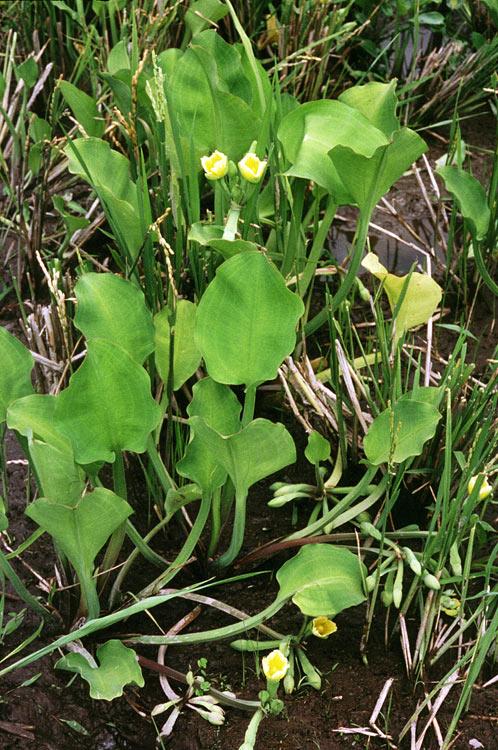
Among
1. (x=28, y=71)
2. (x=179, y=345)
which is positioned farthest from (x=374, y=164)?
(x=28, y=71)

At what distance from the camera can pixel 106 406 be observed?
114 cm

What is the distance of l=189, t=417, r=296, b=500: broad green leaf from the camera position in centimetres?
111

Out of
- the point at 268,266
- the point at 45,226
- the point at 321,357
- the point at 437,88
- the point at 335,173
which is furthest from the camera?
the point at 437,88

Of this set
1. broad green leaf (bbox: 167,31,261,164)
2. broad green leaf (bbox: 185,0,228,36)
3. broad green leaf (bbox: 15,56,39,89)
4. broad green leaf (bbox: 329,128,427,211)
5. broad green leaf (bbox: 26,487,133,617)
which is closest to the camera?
broad green leaf (bbox: 26,487,133,617)

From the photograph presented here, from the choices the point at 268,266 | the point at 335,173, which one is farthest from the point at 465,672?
the point at 335,173

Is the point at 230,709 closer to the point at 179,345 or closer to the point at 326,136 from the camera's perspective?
the point at 179,345

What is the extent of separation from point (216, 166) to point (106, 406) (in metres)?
0.40

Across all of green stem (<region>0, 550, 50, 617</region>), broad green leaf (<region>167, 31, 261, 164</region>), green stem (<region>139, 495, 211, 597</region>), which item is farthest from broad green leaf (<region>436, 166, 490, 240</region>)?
green stem (<region>0, 550, 50, 617</region>)

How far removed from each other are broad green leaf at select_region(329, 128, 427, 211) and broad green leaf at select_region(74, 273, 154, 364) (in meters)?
0.33

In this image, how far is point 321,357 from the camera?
1.58 m

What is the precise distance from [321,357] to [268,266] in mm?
460

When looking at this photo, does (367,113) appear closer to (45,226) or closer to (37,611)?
(45,226)

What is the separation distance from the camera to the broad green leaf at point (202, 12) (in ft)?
5.50

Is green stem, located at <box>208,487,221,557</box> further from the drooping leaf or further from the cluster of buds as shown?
the cluster of buds
